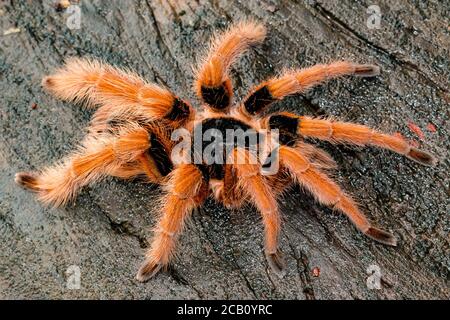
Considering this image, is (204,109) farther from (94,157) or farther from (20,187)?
(20,187)

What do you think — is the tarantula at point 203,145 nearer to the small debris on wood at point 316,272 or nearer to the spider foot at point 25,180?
the spider foot at point 25,180

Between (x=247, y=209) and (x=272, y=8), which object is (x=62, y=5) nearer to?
(x=272, y=8)

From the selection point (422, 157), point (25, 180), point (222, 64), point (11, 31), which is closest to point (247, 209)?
point (222, 64)

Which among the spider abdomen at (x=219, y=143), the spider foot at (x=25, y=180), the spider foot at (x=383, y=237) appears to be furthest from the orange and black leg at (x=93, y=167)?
the spider foot at (x=383, y=237)

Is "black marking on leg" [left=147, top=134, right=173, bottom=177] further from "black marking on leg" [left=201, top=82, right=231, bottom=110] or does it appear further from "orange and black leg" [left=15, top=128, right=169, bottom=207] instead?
"black marking on leg" [left=201, top=82, right=231, bottom=110]

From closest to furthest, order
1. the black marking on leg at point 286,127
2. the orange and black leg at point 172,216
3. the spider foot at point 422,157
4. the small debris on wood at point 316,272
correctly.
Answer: the small debris on wood at point 316,272 → the orange and black leg at point 172,216 → the spider foot at point 422,157 → the black marking on leg at point 286,127

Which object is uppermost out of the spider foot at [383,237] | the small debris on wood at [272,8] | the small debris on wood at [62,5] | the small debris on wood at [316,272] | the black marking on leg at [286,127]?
the small debris on wood at [62,5]
